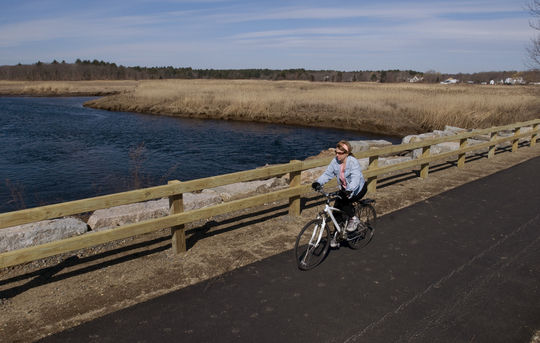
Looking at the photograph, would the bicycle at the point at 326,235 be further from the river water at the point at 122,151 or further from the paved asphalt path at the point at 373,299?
the river water at the point at 122,151

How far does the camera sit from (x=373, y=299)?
16.1ft

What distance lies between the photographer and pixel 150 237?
21.9 ft

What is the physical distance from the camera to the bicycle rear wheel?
6.42 metres

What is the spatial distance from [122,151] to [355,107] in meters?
20.6

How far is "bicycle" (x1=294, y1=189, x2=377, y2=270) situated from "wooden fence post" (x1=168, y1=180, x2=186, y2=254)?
5.61 feet

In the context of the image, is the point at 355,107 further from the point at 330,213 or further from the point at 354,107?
the point at 330,213

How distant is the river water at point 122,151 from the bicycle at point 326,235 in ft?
22.9

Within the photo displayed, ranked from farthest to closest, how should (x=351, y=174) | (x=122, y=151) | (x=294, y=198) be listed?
1. (x=122, y=151)
2. (x=294, y=198)
3. (x=351, y=174)

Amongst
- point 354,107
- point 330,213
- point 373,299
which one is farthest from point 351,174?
point 354,107

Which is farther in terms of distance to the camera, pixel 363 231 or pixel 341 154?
pixel 363 231

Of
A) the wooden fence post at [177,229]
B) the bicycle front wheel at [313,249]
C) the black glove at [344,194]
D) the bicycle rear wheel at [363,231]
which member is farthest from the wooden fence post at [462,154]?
the wooden fence post at [177,229]

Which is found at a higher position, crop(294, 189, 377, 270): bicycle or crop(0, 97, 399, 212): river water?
crop(294, 189, 377, 270): bicycle

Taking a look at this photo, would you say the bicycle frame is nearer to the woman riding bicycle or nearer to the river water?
the woman riding bicycle

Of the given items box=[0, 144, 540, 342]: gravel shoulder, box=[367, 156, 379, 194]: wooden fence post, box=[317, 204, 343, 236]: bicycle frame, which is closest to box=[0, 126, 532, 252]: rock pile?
box=[0, 144, 540, 342]: gravel shoulder
